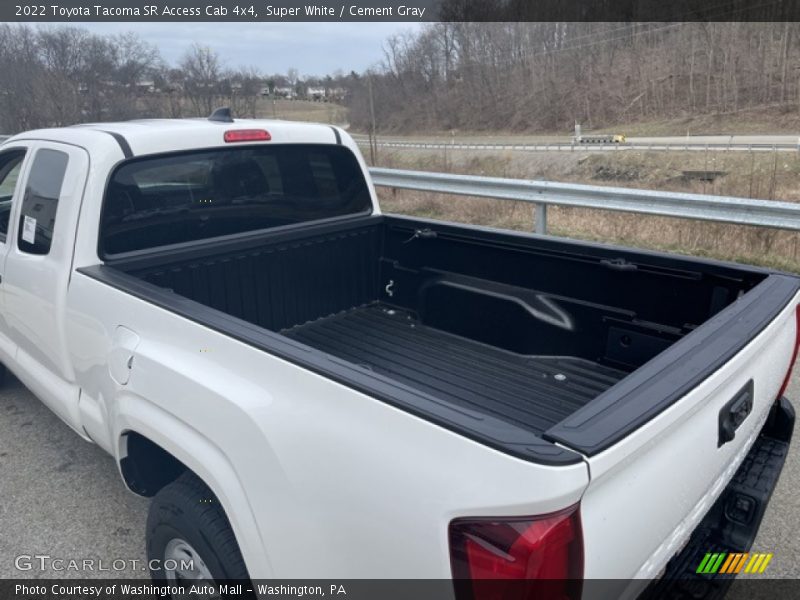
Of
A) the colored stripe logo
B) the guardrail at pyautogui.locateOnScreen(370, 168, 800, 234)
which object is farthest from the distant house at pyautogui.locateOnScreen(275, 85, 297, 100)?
the colored stripe logo

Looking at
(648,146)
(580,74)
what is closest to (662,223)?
(648,146)

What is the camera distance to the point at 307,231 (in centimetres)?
351

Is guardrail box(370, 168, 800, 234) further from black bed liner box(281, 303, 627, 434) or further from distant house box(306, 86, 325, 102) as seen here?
distant house box(306, 86, 325, 102)

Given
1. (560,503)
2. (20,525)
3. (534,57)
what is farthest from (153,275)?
(534,57)

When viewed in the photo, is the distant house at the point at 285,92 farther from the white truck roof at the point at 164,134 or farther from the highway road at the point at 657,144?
the white truck roof at the point at 164,134

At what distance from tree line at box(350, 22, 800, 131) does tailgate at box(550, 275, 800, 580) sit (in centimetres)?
3830

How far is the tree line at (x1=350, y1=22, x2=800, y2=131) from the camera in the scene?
37.5m

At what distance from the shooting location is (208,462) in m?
1.83

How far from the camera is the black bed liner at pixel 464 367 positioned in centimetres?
274

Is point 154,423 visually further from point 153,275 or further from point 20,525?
point 20,525

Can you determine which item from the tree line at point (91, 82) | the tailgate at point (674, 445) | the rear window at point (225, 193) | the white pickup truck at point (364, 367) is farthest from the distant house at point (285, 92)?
the tailgate at point (674, 445)

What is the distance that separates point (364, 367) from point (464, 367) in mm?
1210

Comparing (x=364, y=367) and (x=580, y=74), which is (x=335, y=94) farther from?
(x=364, y=367)

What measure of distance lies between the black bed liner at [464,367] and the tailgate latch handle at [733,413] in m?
0.86
